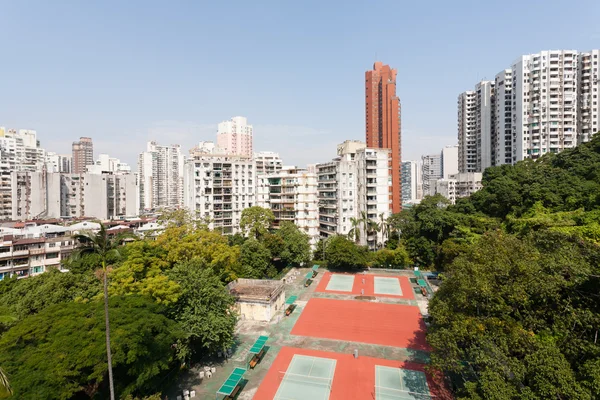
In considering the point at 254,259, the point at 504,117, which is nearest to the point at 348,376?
the point at 254,259

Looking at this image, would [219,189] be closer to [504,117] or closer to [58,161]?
[504,117]

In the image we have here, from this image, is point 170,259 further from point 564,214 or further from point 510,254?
point 564,214

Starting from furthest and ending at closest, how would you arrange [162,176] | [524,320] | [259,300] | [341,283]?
[162,176], [341,283], [259,300], [524,320]

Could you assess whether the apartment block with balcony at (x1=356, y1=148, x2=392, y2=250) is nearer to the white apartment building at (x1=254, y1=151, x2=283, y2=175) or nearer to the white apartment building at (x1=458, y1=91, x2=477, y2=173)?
the white apartment building at (x1=254, y1=151, x2=283, y2=175)

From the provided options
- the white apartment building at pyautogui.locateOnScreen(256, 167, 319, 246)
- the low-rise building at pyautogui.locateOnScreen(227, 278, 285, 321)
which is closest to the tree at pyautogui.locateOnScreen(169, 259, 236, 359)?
the low-rise building at pyautogui.locateOnScreen(227, 278, 285, 321)

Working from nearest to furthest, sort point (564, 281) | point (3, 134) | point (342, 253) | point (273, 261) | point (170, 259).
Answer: point (564, 281), point (170, 259), point (342, 253), point (273, 261), point (3, 134)

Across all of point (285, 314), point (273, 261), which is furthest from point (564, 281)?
point (273, 261)
